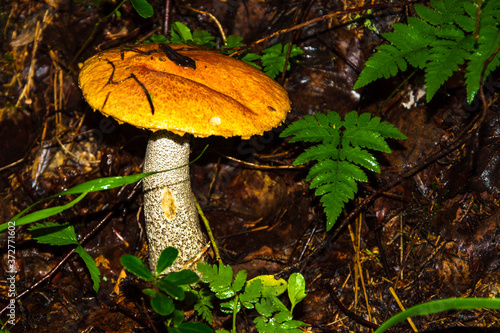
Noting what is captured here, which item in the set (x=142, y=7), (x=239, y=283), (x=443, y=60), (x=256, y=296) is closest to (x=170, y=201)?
(x=239, y=283)

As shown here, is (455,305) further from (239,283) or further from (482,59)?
(482,59)

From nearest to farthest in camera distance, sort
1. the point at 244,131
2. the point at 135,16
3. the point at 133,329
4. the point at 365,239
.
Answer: the point at 244,131
the point at 133,329
the point at 365,239
the point at 135,16

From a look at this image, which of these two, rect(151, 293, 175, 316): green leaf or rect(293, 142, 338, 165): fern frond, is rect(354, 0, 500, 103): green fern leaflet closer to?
rect(293, 142, 338, 165): fern frond

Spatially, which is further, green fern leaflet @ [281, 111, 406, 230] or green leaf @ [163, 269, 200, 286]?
green fern leaflet @ [281, 111, 406, 230]

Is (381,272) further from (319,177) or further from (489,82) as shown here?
(489,82)

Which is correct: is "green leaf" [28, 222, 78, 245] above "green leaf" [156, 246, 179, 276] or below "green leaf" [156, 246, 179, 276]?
below

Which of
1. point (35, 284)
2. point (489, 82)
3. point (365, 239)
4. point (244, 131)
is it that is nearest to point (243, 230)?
point (365, 239)

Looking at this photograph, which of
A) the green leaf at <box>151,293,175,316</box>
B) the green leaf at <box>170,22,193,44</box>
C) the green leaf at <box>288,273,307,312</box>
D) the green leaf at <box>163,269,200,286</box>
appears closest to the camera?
the green leaf at <box>151,293,175,316</box>

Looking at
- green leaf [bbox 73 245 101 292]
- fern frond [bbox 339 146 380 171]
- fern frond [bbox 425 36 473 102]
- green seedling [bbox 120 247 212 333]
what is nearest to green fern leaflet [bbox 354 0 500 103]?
fern frond [bbox 425 36 473 102]

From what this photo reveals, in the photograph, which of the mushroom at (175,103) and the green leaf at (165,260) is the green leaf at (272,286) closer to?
the mushroom at (175,103)
